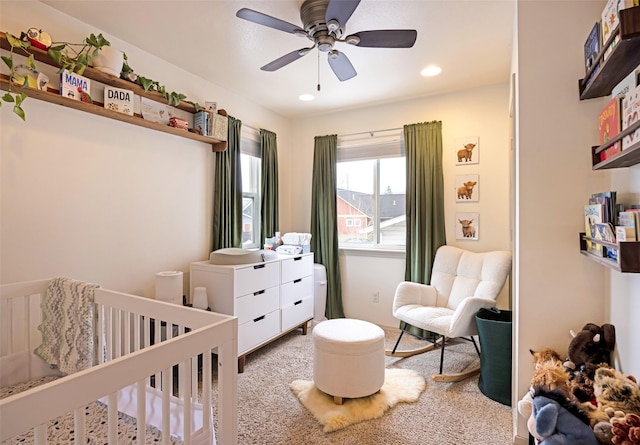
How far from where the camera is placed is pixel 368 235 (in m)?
3.66

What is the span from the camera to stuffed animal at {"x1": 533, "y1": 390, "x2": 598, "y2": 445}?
1.01 m

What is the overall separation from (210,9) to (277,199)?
81.5 inches

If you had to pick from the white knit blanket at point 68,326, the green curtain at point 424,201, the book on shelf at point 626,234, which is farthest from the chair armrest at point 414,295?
the white knit blanket at point 68,326

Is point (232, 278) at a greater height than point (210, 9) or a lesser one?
lesser

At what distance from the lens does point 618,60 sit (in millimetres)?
1083

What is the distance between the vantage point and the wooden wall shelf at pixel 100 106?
66.9 inches

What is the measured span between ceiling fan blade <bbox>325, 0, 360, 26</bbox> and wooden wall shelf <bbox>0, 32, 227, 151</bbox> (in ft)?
4.59

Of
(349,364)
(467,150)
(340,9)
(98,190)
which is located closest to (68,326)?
(98,190)

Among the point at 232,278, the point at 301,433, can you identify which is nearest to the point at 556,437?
the point at 301,433

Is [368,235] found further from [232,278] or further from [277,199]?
[232,278]

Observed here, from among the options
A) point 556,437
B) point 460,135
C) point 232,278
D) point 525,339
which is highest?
point 460,135

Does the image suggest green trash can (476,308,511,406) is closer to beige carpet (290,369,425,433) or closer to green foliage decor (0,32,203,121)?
beige carpet (290,369,425,433)

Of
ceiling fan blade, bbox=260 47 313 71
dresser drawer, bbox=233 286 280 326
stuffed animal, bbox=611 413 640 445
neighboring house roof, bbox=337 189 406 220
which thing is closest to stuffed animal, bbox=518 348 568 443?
stuffed animal, bbox=611 413 640 445

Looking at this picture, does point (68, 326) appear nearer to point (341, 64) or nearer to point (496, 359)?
point (341, 64)
